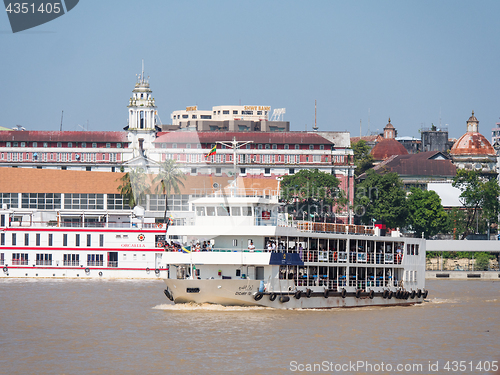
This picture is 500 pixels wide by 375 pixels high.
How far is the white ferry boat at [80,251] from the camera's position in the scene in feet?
284

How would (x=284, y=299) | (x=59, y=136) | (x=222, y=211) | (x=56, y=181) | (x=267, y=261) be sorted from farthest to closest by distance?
(x=59, y=136) < (x=56, y=181) < (x=222, y=211) < (x=284, y=299) < (x=267, y=261)

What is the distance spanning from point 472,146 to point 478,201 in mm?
43027

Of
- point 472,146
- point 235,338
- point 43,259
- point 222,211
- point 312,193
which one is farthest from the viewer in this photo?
point 472,146

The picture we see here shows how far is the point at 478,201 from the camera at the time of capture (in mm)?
137875

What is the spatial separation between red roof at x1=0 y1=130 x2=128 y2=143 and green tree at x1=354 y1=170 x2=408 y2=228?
166ft

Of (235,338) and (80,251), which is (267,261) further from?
(80,251)

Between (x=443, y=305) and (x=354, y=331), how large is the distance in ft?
63.1

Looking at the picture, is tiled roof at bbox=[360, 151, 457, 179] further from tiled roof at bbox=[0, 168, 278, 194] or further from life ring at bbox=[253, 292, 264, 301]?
life ring at bbox=[253, 292, 264, 301]

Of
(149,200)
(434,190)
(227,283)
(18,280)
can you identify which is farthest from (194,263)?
(434,190)

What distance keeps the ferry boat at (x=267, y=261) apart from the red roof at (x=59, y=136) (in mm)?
112779

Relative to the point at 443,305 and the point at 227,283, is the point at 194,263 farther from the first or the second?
the point at 443,305

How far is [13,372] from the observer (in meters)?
35.0

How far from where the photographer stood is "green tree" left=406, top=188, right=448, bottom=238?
450ft

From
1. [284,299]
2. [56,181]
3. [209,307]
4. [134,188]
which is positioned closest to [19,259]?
[134,188]
